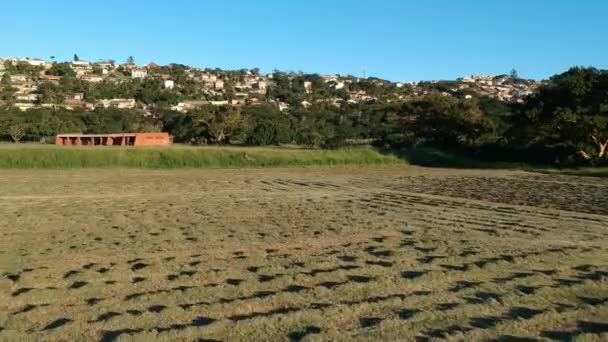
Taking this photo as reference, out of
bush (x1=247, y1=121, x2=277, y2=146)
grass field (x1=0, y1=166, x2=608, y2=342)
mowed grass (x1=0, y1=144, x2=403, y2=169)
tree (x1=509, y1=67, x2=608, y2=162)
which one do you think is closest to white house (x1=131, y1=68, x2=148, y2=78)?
bush (x1=247, y1=121, x2=277, y2=146)

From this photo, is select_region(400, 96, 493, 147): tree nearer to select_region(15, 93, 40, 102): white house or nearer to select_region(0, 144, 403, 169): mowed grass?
select_region(0, 144, 403, 169): mowed grass

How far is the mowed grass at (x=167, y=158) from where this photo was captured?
3747 centimetres

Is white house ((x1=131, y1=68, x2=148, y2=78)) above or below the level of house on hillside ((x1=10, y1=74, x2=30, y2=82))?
above

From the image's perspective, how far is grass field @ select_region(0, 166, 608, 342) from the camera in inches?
217

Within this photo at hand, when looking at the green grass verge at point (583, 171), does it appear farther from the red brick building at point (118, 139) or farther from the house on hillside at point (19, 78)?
the house on hillside at point (19, 78)

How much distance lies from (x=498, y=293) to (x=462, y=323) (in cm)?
124

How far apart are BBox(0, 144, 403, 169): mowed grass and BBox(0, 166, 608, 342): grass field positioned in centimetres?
2158

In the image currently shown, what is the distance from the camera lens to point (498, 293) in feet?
21.6

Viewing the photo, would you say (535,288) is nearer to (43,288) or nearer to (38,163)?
(43,288)

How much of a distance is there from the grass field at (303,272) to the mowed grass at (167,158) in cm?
2158

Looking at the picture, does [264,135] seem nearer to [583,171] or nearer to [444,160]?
[444,160]

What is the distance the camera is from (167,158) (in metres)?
40.1

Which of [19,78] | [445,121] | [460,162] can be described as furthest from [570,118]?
[19,78]

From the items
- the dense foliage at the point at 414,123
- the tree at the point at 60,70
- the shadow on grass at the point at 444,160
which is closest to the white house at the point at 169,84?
the tree at the point at 60,70
